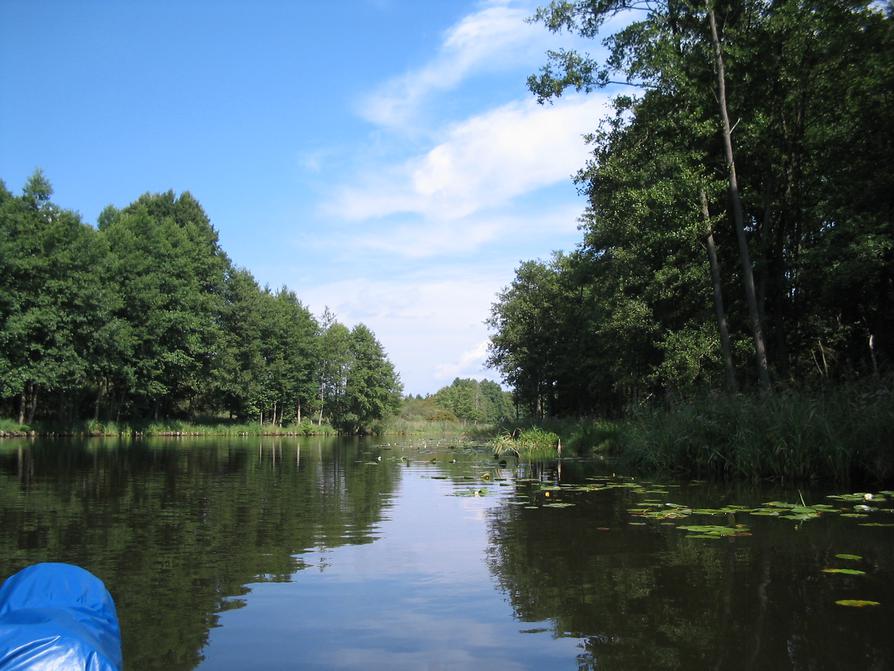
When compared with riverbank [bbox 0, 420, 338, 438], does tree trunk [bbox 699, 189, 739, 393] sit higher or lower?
higher

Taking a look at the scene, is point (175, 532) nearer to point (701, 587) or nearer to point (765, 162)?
point (701, 587)

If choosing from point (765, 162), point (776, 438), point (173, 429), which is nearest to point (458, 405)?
point (173, 429)

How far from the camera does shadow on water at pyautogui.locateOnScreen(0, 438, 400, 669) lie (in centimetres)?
413

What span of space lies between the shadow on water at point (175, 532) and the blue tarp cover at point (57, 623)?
1043 mm

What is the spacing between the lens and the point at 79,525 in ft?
23.5

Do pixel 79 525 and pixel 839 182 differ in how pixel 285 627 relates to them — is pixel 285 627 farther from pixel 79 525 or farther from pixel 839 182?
pixel 839 182

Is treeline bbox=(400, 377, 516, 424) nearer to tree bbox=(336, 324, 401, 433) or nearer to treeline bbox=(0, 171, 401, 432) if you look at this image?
tree bbox=(336, 324, 401, 433)

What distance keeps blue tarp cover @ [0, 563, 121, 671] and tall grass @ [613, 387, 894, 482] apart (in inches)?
428

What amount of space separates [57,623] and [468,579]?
11.6 ft

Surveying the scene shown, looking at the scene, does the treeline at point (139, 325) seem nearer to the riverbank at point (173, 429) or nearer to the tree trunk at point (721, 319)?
the riverbank at point (173, 429)

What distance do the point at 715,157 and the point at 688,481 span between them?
11.2m

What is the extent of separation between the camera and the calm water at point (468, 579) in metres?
3.48

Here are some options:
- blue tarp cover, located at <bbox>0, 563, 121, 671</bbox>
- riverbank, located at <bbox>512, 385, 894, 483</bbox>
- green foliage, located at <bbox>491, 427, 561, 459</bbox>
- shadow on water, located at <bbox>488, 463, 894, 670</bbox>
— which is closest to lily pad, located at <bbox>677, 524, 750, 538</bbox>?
shadow on water, located at <bbox>488, 463, 894, 670</bbox>

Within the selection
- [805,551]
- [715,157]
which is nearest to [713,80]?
[715,157]
